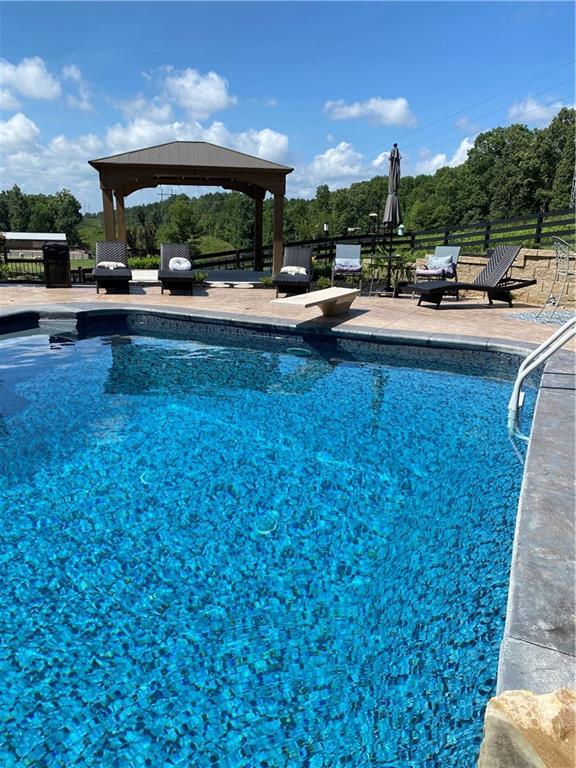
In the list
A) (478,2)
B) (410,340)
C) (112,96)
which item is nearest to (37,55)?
(112,96)

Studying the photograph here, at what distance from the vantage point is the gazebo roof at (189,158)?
12.8m

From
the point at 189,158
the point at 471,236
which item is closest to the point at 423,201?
the point at 471,236

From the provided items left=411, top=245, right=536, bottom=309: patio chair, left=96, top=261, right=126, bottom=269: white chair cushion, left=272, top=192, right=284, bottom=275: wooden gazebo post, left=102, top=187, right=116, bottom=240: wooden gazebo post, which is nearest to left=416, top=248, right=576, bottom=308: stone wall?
left=411, top=245, right=536, bottom=309: patio chair

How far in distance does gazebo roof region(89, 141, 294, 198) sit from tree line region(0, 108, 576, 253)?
1145 cm

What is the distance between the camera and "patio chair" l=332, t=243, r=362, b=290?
1208 centimetres

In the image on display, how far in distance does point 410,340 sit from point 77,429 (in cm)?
462

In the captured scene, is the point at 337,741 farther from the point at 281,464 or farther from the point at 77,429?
the point at 77,429

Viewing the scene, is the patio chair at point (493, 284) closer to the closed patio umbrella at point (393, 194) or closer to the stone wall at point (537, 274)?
the stone wall at point (537, 274)

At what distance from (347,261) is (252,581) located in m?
10.4

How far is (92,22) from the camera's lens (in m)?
10.6

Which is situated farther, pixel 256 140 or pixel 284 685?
pixel 256 140

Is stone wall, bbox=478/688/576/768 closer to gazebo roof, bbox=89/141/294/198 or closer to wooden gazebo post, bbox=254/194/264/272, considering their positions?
gazebo roof, bbox=89/141/294/198

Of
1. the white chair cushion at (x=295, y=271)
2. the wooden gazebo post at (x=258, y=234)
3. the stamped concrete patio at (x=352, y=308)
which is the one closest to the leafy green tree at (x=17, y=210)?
the wooden gazebo post at (x=258, y=234)

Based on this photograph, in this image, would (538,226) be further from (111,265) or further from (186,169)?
(111,265)
